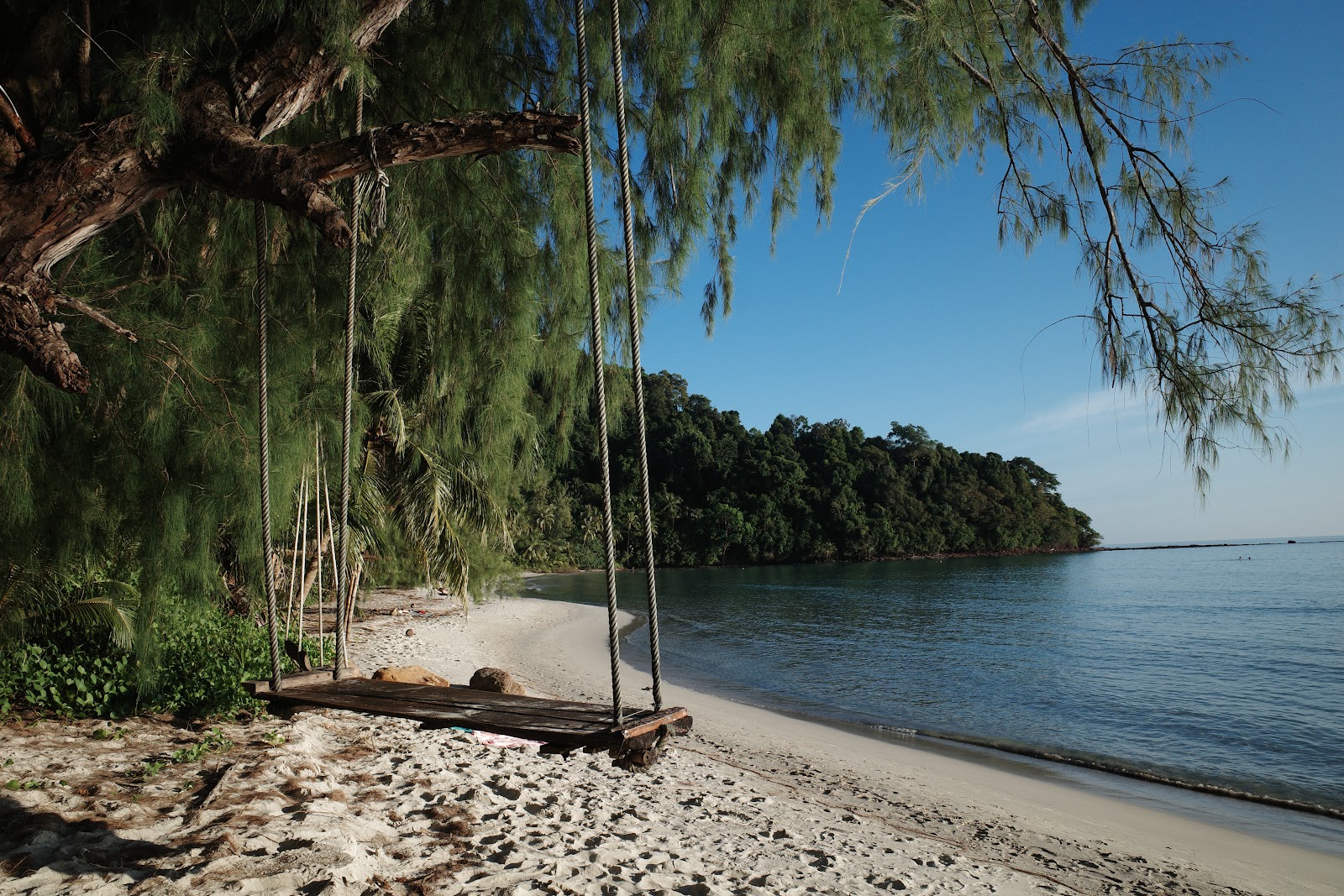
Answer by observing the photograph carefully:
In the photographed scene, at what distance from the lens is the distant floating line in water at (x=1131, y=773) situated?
692 cm

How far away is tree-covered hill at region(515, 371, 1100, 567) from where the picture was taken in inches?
2112

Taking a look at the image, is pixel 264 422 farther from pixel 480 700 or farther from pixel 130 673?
pixel 130 673

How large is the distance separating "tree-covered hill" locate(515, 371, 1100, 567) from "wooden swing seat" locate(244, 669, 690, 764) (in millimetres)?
45626

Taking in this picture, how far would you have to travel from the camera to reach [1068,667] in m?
14.7

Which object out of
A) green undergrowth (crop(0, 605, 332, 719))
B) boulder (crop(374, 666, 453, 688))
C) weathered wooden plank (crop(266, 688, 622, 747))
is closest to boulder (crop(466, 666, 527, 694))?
boulder (crop(374, 666, 453, 688))

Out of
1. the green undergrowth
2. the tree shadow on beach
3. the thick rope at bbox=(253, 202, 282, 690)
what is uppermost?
the thick rope at bbox=(253, 202, 282, 690)

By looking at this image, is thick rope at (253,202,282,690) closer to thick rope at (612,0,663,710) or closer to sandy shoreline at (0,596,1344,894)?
sandy shoreline at (0,596,1344,894)

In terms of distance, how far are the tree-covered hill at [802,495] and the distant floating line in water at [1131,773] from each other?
129 feet

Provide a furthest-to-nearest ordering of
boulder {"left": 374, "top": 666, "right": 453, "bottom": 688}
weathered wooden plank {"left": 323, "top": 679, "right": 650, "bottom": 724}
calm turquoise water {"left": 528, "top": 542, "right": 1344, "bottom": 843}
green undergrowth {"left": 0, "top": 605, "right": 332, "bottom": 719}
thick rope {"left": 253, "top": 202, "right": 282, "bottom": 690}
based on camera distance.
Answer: calm turquoise water {"left": 528, "top": 542, "right": 1344, "bottom": 843} → boulder {"left": 374, "top": 666, "right": 453, "bottom": 688} → green undergrowth {"left": 0, "top": 605, "right": 332, "bottom": 719} → thick rope {"left": 253, "top": 202, "right": 282, "bottom": 690} → weathered wooden plank {"left": 323, "top": 679, "right": 650, "bottom": 724}

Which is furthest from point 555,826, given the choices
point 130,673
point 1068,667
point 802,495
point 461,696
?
point 802,495

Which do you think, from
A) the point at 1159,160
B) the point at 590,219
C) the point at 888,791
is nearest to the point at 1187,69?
the point at 1159,160

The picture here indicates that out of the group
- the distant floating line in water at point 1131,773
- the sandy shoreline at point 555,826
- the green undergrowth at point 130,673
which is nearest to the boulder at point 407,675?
the sandy shoreline at point 555,826

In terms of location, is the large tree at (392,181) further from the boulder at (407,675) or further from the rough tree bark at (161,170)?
the boulder at (407,675)

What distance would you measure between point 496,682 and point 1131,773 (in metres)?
6.30
